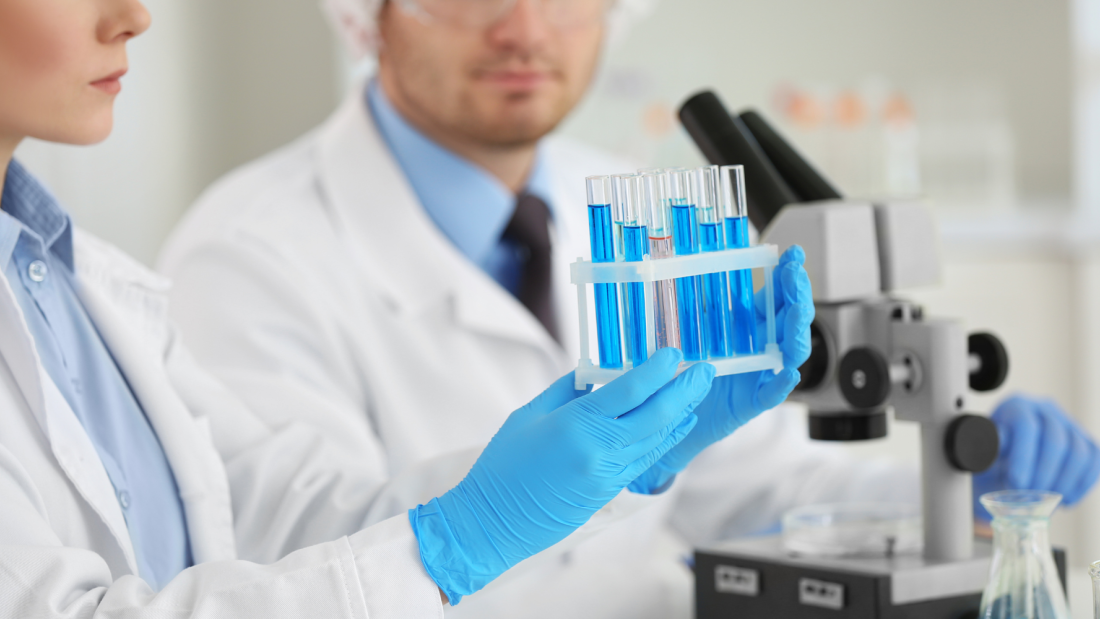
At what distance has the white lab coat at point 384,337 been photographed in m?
1.55

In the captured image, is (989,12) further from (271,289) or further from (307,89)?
(271,289)

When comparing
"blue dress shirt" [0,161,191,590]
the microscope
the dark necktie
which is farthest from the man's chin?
"blue dress shirt" [0,161,191,590]

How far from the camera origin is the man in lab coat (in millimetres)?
1587

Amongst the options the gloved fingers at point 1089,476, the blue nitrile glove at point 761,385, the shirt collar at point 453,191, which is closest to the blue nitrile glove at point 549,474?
the blue nitrile glove at point 761,385

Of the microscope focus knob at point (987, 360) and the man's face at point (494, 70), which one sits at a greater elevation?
the man's face at point (494, 70)

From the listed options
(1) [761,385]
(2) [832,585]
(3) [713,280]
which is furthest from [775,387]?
(2) [832,585]

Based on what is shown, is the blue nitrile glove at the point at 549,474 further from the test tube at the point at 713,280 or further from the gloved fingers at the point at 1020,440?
the gloved fingers at the point at 1020,440

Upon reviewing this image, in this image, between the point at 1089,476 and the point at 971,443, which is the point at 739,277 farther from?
the point at 1089,476

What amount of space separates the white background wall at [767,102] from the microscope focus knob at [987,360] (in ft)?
6.24

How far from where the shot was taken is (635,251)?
0.87 meters

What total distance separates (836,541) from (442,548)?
Result: 50cm

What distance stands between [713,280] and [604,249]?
10 centimetres

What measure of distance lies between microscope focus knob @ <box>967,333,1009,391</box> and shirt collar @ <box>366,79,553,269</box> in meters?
0.91

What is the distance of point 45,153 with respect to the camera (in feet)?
7.85
